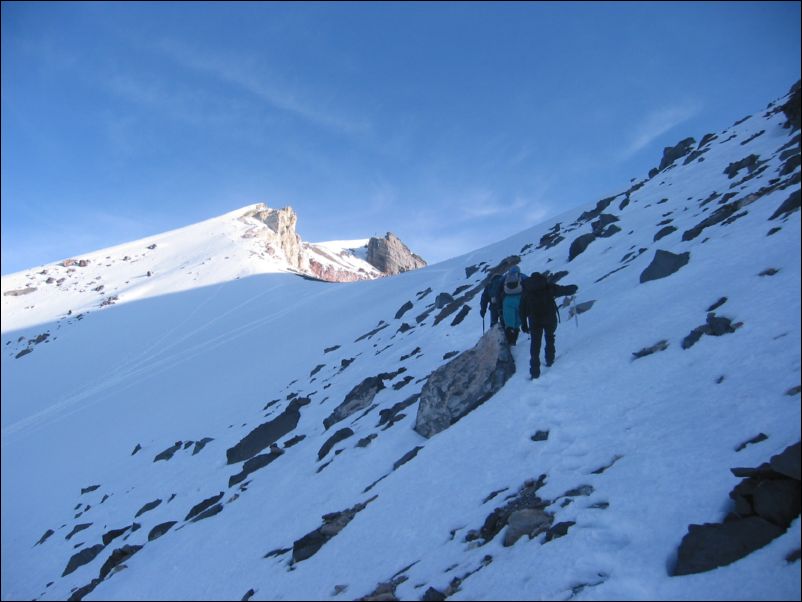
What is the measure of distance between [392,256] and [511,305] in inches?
3949

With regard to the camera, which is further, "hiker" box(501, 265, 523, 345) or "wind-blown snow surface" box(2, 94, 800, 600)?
"hiker" box(501, 265, 523, 345)

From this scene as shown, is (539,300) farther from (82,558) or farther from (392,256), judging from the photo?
(392,256)

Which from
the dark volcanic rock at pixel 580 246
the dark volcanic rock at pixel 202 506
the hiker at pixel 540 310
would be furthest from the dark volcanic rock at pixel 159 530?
the dark volcanic rock at pixel 580 246

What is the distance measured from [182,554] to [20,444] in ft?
84.9

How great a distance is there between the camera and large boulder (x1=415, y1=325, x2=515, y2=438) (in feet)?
30.9

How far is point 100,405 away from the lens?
30.7 metres

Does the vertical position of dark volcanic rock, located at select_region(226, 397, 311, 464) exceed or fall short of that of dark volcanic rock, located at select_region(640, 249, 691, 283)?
it falls short

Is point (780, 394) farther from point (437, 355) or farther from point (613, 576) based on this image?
→ point (437, 355)

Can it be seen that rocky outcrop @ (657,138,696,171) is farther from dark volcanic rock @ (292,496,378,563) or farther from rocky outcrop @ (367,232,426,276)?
rocky outcrop @ (367,232,426,276)

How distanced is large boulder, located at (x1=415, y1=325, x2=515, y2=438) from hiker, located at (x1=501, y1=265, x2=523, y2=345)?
80 centimetres

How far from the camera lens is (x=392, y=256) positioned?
364 feet

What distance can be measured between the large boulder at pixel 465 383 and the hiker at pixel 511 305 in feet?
2.62

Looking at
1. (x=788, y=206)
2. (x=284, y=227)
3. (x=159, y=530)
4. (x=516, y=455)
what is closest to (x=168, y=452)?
(x=159, y=530)

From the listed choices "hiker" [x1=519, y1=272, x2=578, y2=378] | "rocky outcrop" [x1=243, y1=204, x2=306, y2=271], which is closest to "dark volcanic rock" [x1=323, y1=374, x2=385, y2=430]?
"hiker" [x1=519, y1=272, x2=578, y2=378]
